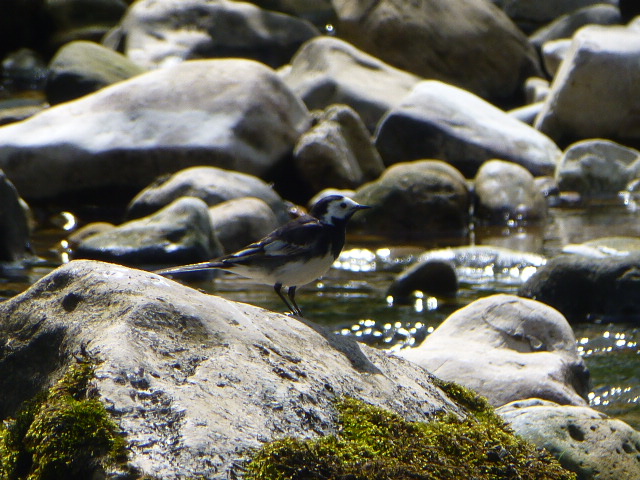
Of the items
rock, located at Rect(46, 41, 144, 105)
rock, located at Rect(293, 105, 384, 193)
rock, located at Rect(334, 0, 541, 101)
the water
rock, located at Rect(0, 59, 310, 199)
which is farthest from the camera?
rock, located at Rect(334, 0, 541, 101)

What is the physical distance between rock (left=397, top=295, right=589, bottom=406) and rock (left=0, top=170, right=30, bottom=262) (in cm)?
605

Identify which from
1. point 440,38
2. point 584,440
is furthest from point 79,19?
point 584,440

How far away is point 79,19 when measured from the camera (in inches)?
955

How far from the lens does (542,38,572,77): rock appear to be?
21.2 m

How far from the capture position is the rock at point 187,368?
291 cm

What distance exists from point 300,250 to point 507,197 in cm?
900

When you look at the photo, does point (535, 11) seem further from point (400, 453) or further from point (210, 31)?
point (400, 453)

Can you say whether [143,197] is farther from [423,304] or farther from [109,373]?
[109,373]

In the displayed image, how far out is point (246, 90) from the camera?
14.5 metres

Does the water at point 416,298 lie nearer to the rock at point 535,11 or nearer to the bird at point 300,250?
the bird at point 300,250

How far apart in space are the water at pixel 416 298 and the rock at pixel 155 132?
2.96ft

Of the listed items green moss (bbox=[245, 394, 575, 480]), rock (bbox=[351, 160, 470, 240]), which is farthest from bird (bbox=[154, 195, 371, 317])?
rock (bbox=[351, 160, 470, 240])

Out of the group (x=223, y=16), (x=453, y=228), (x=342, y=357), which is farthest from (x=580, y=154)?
(x=342, y=357)

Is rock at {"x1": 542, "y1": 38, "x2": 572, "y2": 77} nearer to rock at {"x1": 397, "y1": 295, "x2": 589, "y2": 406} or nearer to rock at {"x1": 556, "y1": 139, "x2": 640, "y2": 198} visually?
rock at {"x1": 556, "y1": 139, "x2": 640, "y2": 198}
